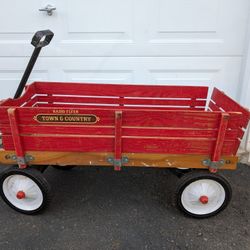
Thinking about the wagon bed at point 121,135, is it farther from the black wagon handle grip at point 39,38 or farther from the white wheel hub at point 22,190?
the black wagon handle grip at point 39,38

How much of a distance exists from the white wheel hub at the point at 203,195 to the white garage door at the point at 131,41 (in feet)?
3.91

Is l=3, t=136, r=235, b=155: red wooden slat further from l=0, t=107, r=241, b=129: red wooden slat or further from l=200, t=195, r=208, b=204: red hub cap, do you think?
l=200, t=195, r=208, b=204: red hub cap

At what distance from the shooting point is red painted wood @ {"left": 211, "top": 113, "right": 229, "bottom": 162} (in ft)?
5.46

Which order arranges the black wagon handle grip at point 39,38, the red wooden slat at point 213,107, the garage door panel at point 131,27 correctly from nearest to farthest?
the black wagon handle grip at point 39,38
the red wooden slat at point 213,107
the garage door panel at point 131,27

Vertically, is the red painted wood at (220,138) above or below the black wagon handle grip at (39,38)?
below

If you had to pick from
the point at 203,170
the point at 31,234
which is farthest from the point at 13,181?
the point at 203,170

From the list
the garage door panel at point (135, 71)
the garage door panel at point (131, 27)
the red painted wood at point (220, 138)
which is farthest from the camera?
the garage door panel at point (135, 71)

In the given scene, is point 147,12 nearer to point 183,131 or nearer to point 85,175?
point 183,131

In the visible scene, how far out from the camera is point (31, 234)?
6.29ft

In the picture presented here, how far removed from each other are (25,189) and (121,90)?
1.06 m

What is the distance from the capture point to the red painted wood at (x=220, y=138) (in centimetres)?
166

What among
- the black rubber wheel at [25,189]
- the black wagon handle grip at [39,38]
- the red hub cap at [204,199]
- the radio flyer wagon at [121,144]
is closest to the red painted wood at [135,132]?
the radio flyer wagon at [121,144]

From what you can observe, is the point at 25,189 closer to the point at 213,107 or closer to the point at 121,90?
the point at 121,90

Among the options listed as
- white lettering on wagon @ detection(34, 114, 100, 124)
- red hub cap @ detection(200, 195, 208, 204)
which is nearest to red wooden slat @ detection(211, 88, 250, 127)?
red hub cap @ detection(200, 195, 208, 204)
